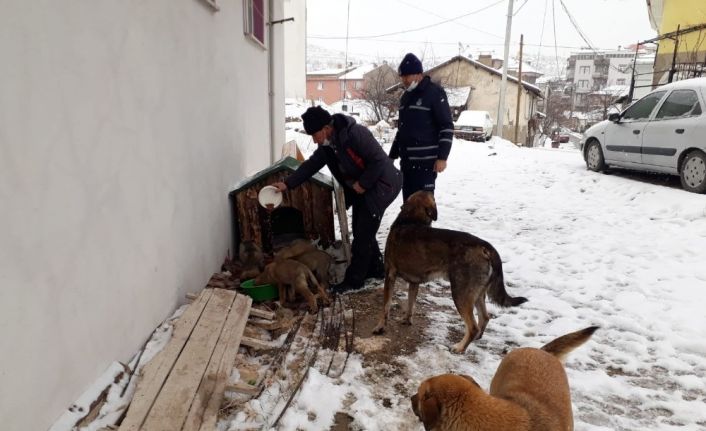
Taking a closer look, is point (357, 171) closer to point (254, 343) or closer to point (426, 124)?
point (426, 124)

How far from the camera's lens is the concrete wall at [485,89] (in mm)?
35250

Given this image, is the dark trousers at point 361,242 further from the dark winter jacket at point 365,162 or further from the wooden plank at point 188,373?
the wooden plank at point 188,373

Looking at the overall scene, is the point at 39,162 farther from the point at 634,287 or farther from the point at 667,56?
the point at 667,56

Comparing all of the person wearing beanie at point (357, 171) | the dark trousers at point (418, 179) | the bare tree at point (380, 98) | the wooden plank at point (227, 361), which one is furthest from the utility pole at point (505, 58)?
the wooden plank at point (227, 361)

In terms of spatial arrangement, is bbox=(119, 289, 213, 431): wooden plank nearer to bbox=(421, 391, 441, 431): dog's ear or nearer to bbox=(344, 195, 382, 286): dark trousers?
bbox=(421, 391, 441, 431): dog's ear

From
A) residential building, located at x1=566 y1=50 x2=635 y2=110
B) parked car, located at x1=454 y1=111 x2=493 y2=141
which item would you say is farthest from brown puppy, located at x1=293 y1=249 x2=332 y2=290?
residential building, located at x1=566 y1=50 x2=635 y2=110

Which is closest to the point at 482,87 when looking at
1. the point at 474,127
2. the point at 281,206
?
the point at 474,127

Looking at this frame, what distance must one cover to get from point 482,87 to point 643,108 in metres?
27.8

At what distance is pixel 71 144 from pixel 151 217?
1076 millimetres

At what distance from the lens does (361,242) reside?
15.3 ft

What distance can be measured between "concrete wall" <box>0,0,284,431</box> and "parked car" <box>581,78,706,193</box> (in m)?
8.21

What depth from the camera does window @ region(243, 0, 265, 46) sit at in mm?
6887

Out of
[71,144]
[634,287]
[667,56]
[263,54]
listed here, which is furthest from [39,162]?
[667,56]

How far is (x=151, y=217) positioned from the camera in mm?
3326
